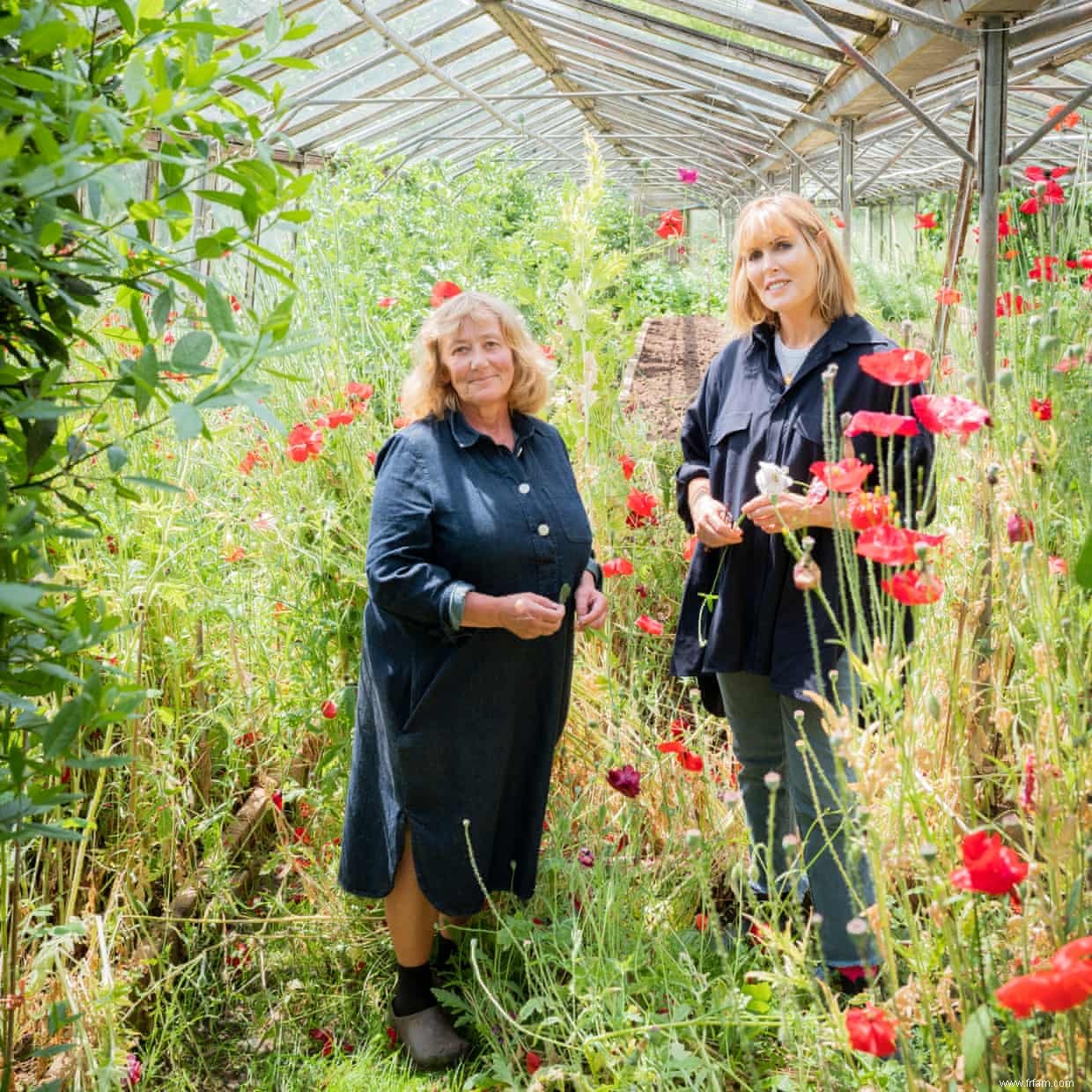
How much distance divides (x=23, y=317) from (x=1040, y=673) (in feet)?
3.48

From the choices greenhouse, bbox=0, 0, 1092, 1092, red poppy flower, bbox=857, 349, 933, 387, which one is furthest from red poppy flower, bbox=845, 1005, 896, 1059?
red poppy flower, bbox=857, 349, 933, 387

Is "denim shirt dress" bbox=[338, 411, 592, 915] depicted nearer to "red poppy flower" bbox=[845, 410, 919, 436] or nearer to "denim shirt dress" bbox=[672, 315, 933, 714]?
"denim shirt dress" bbox=[672, 315, 933, 714]

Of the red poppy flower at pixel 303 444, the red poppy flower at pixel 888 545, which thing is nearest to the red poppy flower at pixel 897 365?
the red poppy flower at pixel 888 545

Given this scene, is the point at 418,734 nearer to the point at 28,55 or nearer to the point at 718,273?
the point at 28,55

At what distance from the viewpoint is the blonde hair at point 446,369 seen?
1973 mm

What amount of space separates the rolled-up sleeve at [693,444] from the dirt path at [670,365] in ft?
5.08

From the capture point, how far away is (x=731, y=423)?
2035 millimetres

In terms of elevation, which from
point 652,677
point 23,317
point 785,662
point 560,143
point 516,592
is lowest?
point 652,677

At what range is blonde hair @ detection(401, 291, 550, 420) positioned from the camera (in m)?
1.97

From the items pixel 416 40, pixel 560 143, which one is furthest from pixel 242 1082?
pixel 560 143

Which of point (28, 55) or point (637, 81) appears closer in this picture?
point (28, 55)

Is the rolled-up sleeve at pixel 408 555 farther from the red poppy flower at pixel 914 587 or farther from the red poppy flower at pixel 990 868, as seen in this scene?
the red poppy flower at pixel 990 868

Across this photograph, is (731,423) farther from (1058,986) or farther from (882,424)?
(1058,986)

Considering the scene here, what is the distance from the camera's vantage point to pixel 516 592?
187cm
